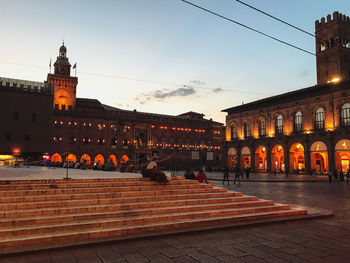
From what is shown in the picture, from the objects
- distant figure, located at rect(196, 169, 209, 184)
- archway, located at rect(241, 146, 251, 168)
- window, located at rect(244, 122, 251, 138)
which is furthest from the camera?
window, located at rect(244, 122, 251, 138)

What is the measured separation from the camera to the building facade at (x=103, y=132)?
43.7 meters

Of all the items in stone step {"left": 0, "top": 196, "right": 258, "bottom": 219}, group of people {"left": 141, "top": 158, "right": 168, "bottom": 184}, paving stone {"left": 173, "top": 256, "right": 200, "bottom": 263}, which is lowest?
paving stone {"left": 173, "top": 256, "right": 200, "bottom": 263}

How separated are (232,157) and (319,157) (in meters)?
15.0

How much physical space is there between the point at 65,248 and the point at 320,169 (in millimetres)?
40099

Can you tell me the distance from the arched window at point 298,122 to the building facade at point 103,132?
18.9 metres

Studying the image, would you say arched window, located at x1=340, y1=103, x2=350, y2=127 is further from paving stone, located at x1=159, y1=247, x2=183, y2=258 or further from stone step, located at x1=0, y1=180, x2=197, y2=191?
paving stone, located at x1=159, y1=247, x2=183, y2=258

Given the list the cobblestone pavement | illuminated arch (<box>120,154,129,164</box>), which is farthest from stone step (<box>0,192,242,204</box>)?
illuminated arch (<box>120,154,129,164</box>)

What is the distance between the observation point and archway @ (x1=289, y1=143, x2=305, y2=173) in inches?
1544

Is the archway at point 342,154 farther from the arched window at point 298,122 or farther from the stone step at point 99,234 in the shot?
the stone step at point 99,234

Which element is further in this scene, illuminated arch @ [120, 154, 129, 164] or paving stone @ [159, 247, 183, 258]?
illuminated arch @ [120, 154, 129, 164]

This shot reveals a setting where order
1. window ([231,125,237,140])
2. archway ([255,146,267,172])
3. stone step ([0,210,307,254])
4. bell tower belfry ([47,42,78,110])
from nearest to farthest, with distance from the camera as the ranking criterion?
stone step ([0,210,307,254]), archway ([255,146,267,172]), window ([231,125,237,140]), bell tower belfry ([47,42,78,110])

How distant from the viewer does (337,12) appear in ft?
157

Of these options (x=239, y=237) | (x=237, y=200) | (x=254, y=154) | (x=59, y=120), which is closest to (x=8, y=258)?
(x=239, y=237)

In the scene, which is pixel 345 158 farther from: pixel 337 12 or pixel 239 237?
pixel 239 237
